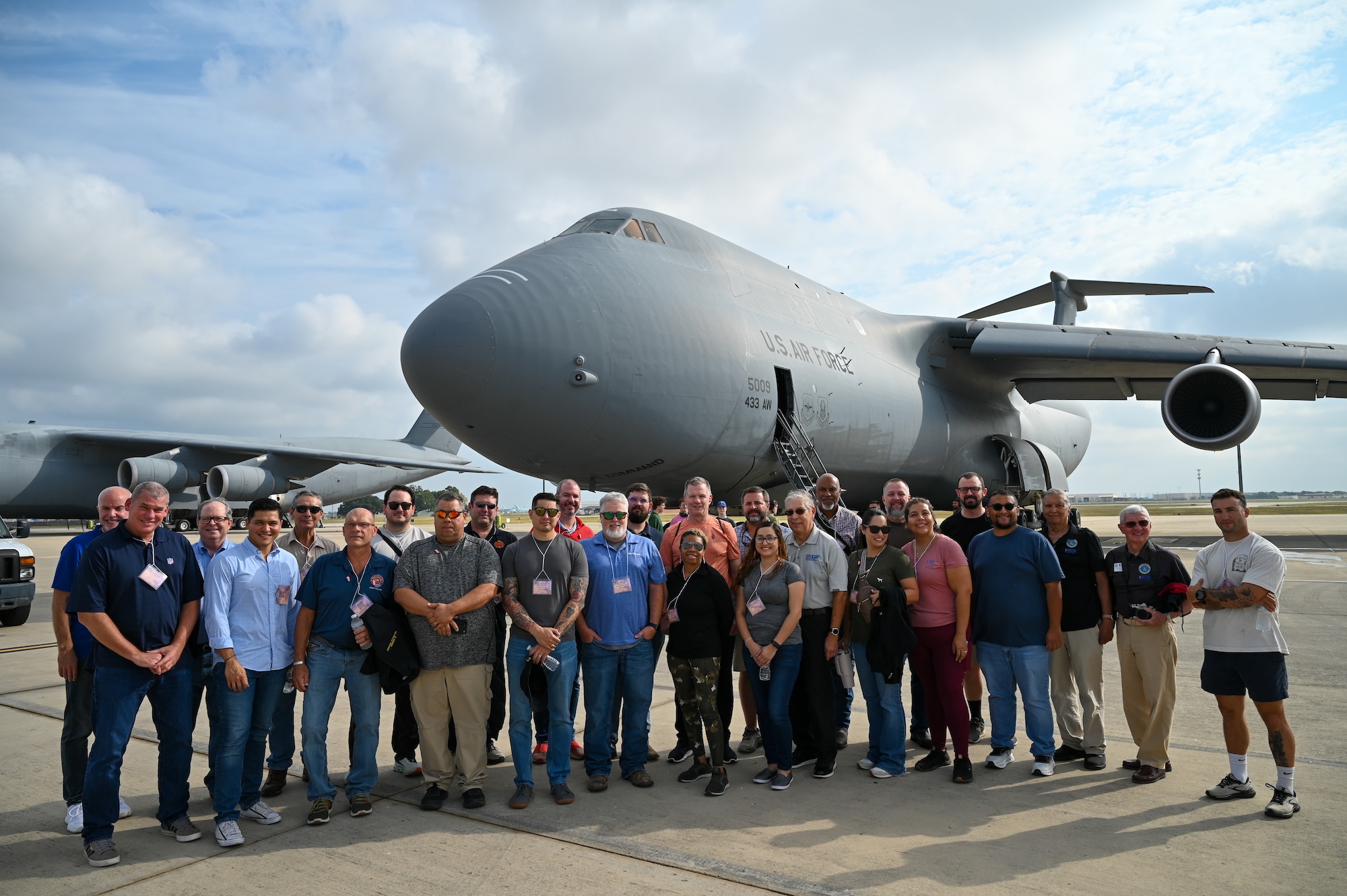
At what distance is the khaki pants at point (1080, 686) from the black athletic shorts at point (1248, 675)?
67cm

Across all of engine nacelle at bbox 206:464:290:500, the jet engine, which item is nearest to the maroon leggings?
the jet engine

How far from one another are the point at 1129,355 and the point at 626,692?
1236 cm

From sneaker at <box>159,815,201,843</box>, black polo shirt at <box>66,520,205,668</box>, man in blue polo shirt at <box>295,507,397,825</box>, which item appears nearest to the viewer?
black polo shirt at <box>66,520,205,668</box>

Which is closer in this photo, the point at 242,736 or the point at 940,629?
the point at 242,736

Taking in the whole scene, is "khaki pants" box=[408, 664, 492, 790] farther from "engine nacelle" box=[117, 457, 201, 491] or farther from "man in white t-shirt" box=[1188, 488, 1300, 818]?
"engine nacelle" box=[117, 457, 201, 491]

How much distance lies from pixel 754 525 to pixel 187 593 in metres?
3.21

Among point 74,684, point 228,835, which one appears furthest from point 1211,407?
point 74,684

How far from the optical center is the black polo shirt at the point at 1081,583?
16.4 feet

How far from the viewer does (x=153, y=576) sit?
12.5 ft

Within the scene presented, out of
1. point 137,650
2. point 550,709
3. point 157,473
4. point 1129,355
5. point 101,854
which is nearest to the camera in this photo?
point 101,854

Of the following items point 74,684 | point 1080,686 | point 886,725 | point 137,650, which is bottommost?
point 886,725

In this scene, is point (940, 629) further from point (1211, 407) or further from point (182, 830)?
point (1211, 407)

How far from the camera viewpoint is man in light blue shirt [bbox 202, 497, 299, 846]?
3928 millimetres

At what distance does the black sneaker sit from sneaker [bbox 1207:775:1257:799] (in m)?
3.95
